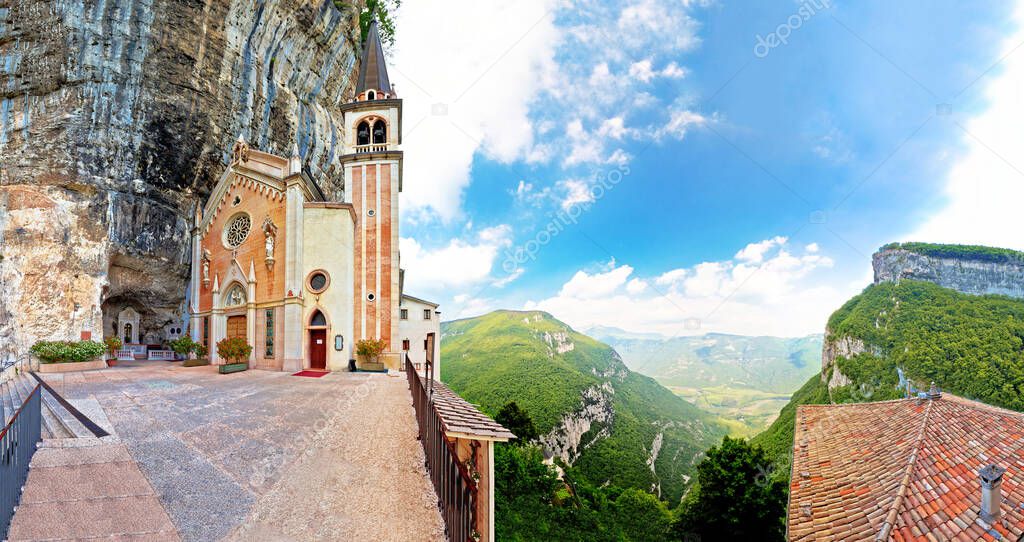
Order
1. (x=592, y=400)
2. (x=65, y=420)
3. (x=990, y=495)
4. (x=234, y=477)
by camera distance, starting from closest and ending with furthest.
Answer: (x=234, y=477) < (x=990, y=495) < (x=65, y=420) < (x=592, y=400)

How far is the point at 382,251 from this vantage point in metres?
20.2

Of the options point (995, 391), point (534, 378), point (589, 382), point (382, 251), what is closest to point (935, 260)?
point (995, 391)

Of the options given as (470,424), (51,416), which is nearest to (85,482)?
(51,416)

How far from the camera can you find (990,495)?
6469mm

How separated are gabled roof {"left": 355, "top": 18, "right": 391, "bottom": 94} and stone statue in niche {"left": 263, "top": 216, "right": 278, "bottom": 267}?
9155mm

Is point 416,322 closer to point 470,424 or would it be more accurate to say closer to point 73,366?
point 73,366

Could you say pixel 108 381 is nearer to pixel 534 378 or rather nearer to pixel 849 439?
pixel 849 439

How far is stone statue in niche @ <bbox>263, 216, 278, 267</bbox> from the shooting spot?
61.9 ft

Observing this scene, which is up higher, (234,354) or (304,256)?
(304,256)

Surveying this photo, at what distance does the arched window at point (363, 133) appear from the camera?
22.0 meters

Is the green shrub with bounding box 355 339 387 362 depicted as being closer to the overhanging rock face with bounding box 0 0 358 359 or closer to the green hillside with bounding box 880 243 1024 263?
the overhanging rock face with bounding box 0 0 358 359

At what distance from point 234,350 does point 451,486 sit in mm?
17648

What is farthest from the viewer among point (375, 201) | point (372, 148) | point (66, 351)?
point (372, 148)

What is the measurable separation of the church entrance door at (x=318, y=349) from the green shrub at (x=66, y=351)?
28.9ft
